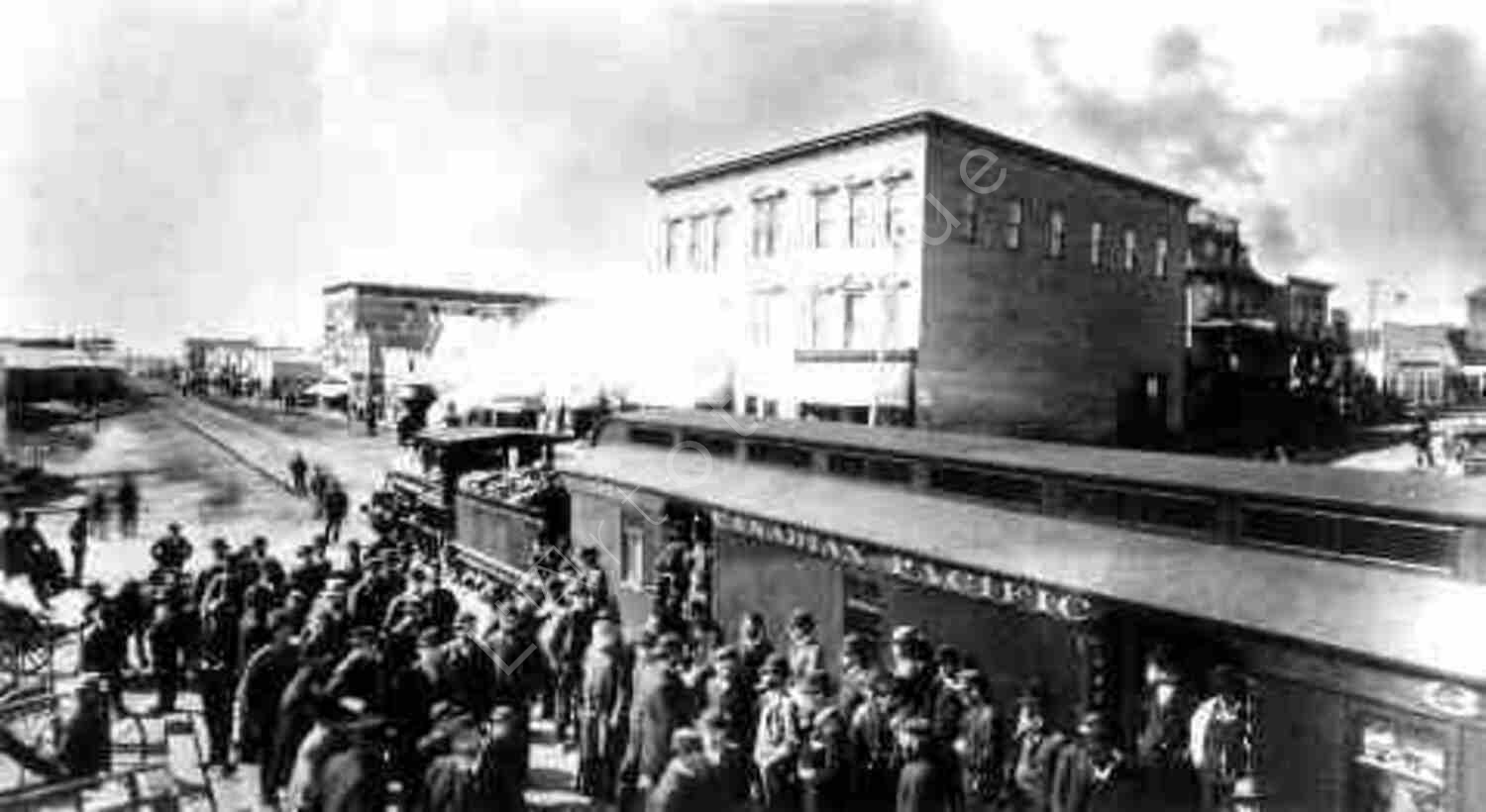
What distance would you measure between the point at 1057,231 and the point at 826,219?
7.30 metres

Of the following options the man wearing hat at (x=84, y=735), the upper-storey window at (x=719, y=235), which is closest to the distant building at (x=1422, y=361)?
the upper-storey window at (x=719, y=235)

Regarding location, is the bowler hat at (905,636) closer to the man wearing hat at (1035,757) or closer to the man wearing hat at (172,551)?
the man wearing hat at (1035,757)

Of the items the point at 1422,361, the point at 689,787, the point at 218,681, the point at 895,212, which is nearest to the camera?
the point at 689,787

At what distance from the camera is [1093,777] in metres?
7.03

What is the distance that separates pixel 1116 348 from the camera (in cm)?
3738

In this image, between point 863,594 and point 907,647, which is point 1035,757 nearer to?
point 907,647

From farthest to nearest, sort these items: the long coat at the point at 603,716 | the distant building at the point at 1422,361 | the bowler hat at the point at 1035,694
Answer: the distant building at the point at 1422,361, the long coat at the point at 603,716, the bowler hat at the point at 1035,694

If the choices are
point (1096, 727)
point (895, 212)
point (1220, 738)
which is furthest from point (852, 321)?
point (1096, 727)

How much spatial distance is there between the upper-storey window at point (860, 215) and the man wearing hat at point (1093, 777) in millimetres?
25488

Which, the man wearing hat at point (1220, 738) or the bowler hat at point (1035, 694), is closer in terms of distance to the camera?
the man wearing hat at point (1220, 738)

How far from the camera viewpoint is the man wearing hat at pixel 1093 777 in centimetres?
702

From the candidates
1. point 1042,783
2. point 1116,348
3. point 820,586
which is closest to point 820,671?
point 1042,783

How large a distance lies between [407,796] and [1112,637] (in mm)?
5387

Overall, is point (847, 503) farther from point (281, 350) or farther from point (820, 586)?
point (281, 350)
